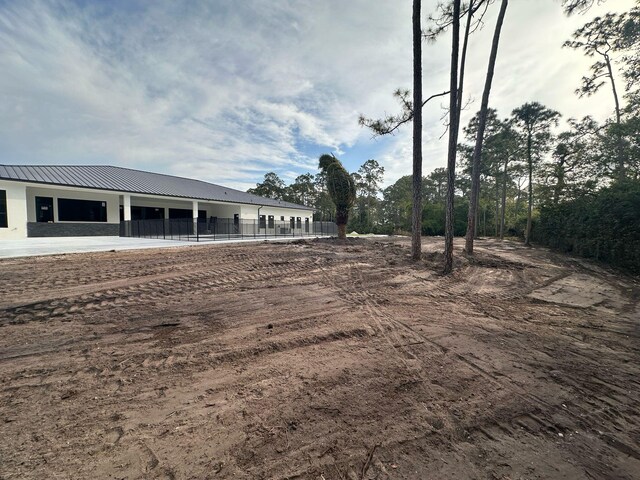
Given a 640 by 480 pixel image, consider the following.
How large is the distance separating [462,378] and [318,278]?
449 cm

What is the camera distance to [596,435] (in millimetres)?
1981

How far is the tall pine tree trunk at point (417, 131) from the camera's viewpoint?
907 cm

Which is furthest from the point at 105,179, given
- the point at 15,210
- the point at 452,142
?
the point at 452,142

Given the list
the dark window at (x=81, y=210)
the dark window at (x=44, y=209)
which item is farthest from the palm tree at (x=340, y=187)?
the dark window at (x=44, y=209)

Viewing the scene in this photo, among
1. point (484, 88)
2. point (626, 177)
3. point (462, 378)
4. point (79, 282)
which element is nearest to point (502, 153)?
point (626, 177)

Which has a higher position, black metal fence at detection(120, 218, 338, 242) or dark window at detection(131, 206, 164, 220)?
dark window at detection(131, 206, 164, 220)

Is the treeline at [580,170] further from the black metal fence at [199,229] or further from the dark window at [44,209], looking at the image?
the dark window at [44,209]

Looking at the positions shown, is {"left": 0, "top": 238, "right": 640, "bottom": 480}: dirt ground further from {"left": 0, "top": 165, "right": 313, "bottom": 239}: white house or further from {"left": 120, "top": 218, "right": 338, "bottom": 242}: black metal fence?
{"left": 0, "top": 165, "right": 313, "bottom": 239}: white house

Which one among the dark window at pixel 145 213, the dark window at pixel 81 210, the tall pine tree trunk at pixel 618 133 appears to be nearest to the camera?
the tall pine tree trunk at pixel 618 133

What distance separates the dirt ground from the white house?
15.2 meters

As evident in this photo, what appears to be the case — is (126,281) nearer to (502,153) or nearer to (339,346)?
(339,346)

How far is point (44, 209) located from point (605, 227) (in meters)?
31.2

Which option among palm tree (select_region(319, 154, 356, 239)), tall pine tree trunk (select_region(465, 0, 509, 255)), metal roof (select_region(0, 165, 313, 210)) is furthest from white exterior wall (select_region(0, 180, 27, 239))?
tall pine tree trunk (select_region(465, 0, 509, 255))

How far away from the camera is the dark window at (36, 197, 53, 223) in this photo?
17.4 meters
